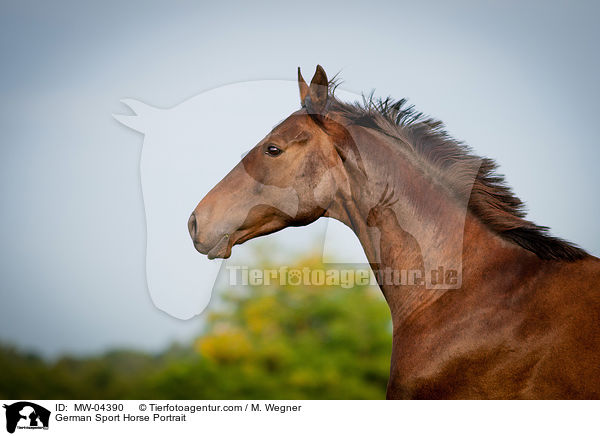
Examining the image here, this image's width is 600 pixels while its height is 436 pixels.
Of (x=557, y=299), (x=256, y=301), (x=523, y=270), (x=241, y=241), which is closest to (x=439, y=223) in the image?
(x=523, y=270)

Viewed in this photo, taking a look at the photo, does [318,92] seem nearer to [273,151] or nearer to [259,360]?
[273,151]

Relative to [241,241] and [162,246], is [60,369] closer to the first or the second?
[162,246]

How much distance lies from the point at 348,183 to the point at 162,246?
152 cm

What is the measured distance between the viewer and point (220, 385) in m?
8.96

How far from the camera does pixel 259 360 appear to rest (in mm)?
9250

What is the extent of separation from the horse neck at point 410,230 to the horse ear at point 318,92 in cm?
32

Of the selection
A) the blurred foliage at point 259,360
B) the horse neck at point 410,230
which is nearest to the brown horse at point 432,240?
the horse neck at point 410,230

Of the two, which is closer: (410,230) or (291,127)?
(410,230)

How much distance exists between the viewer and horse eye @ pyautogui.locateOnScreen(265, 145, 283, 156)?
311 centimetres

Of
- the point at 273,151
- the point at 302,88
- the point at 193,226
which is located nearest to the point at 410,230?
the point at 273,151

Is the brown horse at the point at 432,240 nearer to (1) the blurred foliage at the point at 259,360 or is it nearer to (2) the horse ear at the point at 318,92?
(2) the horse ear at the point at 318,92

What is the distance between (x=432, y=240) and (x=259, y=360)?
698 cm

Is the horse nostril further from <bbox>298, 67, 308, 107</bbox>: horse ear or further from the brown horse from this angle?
<bbox>298, 67, 308, 107</bbox>: horse ear

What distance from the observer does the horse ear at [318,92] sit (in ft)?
10.2
